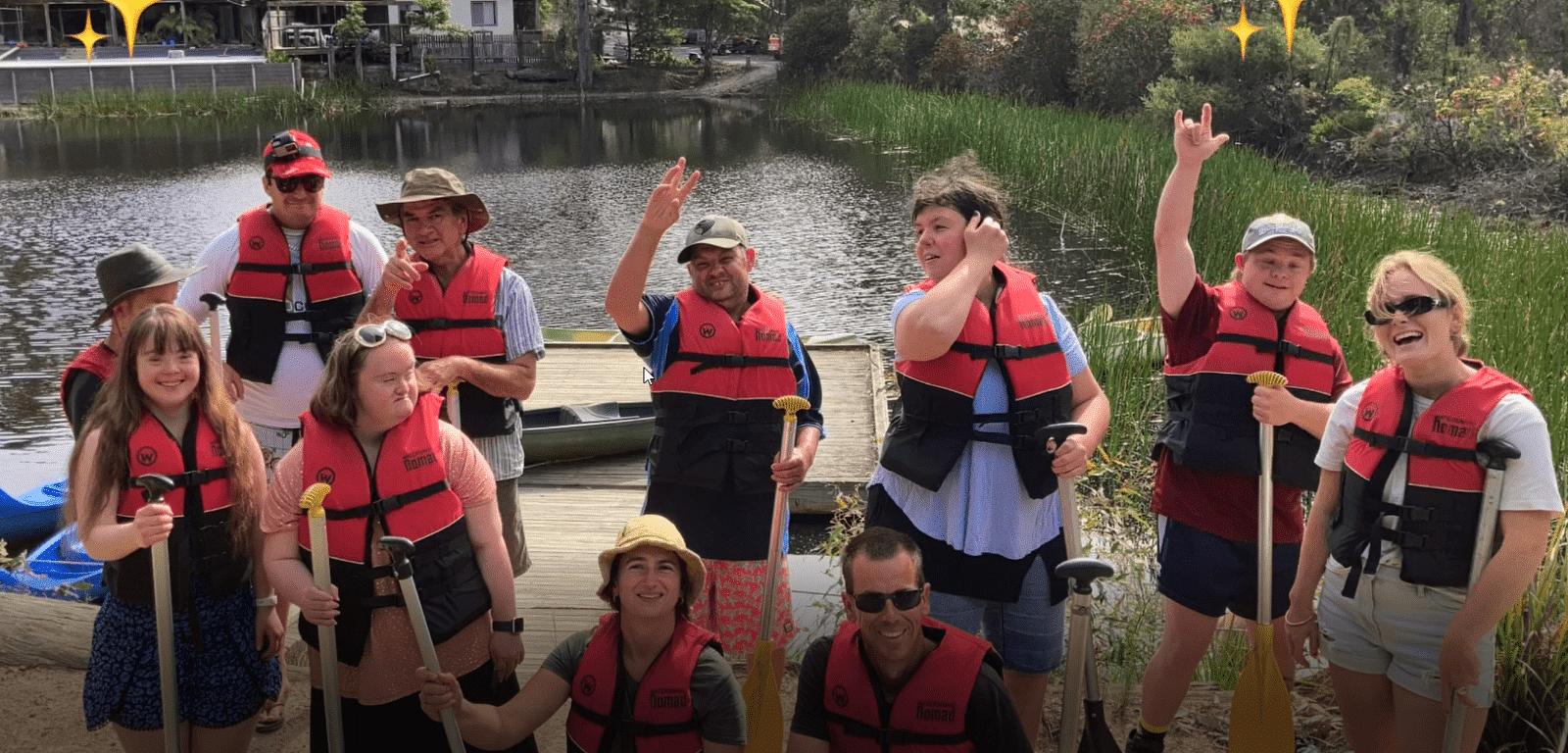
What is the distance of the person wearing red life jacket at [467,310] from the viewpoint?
3734 millimetres

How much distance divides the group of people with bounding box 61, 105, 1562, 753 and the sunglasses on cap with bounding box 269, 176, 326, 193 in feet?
1.45

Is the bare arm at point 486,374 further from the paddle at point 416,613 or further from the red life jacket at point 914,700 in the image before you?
the red life jacket at point 914,700

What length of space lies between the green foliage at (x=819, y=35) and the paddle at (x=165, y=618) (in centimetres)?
3571

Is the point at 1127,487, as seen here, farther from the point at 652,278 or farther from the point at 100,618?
the point at 652,278

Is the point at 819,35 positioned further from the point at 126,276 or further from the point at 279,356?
the point at 126,276

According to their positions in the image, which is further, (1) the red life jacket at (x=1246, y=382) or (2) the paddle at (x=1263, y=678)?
(1) the red life jacket at (x=1246, y=382)

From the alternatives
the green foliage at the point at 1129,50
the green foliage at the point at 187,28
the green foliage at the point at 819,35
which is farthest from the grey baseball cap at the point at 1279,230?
the green foliage at the point at 187,28

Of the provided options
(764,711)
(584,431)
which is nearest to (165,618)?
(764,711)

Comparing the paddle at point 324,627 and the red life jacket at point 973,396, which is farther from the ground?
the red life jacket at point 973,396

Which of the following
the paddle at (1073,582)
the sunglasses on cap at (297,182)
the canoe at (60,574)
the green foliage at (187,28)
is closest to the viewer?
the paddle at (1073,582)

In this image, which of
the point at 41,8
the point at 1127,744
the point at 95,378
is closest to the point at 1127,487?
the point at 1127,744

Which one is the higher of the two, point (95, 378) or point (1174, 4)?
point (1174, 4)

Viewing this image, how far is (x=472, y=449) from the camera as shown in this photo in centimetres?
307

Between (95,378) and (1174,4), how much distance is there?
23.2 meters
